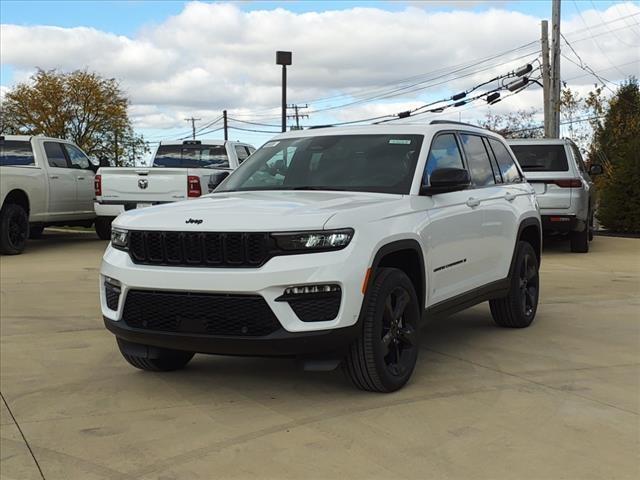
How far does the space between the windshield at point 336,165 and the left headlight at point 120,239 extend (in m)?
1.25

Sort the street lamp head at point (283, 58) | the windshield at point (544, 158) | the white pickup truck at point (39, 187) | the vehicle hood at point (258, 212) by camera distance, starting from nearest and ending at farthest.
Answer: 1. the vehicle hood at point (258, 212)
2. the windshield at point (544, 158)
3. the white pickup truck at point (39, 187)
4. the street lamp head at point (283, 58)

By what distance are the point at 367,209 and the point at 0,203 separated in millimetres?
9693

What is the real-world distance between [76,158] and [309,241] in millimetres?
11900

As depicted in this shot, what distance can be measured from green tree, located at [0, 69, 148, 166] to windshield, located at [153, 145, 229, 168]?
30.0 meters

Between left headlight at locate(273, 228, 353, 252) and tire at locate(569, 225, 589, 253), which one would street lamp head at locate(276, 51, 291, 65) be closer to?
tire at locate(569, 225, 589, 253)

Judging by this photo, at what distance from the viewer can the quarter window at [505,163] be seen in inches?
276

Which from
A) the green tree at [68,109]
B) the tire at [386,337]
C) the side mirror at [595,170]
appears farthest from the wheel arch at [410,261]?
the green tree at [68,109]

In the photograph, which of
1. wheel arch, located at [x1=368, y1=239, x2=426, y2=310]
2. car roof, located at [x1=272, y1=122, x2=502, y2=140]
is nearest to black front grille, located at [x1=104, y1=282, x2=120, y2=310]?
wheel arch, located at [x1=368, y1=239, x2=426, y2=310]

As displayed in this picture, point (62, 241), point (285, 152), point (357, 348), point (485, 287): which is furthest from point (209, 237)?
point (62, 241)

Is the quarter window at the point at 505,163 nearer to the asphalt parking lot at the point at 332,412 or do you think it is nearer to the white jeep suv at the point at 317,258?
the white jeep suv at the point at 317,258

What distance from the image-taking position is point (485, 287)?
20.5 ft

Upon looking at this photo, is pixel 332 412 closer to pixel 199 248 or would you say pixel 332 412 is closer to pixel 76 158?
pixel 199 248

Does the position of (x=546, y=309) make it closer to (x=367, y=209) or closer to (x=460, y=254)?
(x=460, y=254)

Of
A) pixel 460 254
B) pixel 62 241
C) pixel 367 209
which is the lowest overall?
pixel 62 241
